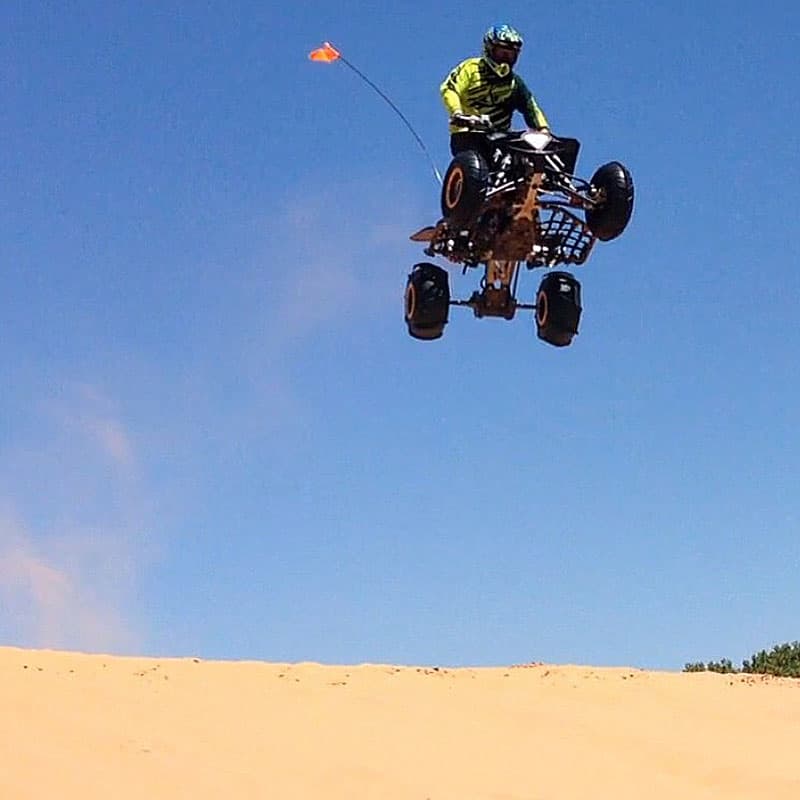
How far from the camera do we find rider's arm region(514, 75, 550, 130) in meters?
10.0

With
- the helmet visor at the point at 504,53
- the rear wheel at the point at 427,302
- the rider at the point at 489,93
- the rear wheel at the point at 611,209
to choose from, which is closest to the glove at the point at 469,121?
the rider at the point at 489,93

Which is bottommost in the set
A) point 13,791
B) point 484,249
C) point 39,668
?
point 13,791

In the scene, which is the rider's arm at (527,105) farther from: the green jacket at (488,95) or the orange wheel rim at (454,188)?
the orange wheel rim at (454,188)

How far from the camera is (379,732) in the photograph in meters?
12.5

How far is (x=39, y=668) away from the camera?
44.2ft

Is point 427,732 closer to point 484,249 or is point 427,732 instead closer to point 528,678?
point 528,678

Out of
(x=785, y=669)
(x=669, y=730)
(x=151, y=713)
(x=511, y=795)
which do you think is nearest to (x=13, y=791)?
(x=151, y=713)

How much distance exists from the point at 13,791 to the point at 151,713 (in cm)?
296

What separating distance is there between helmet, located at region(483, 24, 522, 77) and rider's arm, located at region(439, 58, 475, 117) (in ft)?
0.56

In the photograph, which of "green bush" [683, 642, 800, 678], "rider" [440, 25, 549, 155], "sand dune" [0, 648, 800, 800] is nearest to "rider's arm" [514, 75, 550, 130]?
"rider" [440, 25, 549, 155]

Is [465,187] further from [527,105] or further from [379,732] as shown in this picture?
[379,732]

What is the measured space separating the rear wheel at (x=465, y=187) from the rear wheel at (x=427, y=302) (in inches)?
37.5

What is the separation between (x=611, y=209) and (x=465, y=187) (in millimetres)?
1239

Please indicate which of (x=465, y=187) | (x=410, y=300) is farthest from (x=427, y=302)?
(x=465, y=187)
